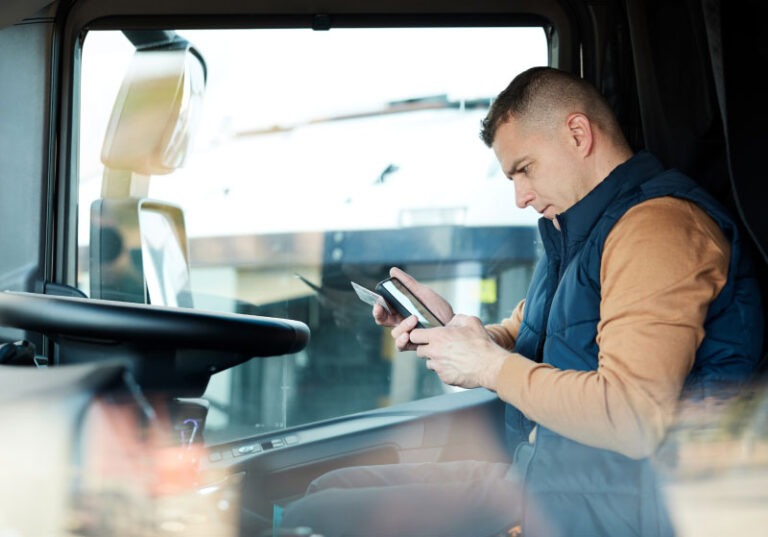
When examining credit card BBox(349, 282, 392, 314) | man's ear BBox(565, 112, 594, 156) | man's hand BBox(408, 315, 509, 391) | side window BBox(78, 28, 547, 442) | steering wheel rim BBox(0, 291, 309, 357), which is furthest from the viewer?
side window BBox(78, 28, 547, 442)

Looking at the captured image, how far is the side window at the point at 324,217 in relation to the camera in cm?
197

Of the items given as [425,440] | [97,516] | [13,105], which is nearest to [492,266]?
[425,440]

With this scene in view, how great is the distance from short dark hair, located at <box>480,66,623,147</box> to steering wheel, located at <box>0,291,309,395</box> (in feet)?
1.94

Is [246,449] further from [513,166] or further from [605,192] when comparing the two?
[605,192]

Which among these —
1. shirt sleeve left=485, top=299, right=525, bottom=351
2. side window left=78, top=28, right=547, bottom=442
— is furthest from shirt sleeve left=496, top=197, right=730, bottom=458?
side window left=78, top=28, right=547, bottom=442

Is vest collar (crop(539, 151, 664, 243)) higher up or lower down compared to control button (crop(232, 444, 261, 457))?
higher up

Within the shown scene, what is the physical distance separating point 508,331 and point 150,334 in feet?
3.34

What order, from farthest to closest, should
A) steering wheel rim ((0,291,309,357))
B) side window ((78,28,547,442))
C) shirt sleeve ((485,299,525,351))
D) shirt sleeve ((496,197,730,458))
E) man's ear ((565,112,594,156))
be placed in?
side window ((78,28,547,442))
shirt sleeve ((485,299,525,351))
man's ear ((565,112,594,156))
shirt sleeve ((496,197,730,458))
steering wheel rim ((0,291,309,357))

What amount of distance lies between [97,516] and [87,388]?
0.11 m

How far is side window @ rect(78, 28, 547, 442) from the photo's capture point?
6.46 ft

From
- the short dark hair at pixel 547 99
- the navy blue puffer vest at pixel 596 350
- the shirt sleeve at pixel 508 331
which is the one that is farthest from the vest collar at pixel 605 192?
the shirt sleeve at pixel 508 331

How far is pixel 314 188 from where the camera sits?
83.0 inches

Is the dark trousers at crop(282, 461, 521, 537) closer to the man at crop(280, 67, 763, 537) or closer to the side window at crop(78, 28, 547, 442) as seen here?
the man at crop(280, 67, 763, 537)

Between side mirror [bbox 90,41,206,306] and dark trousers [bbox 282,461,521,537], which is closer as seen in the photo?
dark trousers [bbox 282,461,521,537]
